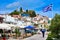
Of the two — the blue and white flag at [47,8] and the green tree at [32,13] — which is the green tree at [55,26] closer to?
the blue and white flag at [47,8]

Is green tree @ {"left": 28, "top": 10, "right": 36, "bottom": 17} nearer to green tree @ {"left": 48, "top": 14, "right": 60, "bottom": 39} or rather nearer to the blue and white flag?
the blue and white flag

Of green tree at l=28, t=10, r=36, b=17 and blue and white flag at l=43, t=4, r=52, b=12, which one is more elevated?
blue and white flag at l=43, t=4, r=52, b=12

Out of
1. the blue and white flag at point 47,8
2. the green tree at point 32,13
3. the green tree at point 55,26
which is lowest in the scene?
the green tree at point 55,26

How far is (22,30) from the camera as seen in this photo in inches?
369

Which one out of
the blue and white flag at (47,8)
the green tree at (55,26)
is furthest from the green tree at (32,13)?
the green tree at (55,26)

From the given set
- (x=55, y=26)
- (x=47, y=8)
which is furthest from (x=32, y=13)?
(x=55, y=26)

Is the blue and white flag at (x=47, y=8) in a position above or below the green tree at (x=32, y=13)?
above

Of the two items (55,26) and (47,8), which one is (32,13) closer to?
(47,8)

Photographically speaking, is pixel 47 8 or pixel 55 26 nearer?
pixel 55 26

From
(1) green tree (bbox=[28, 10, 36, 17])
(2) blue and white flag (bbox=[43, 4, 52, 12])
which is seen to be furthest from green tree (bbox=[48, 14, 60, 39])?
(1) green tree (bbox=[28, 10, 36, 17])

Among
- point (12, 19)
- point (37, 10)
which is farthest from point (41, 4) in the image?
point (12, 19)

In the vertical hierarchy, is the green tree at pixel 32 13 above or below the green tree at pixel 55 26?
above

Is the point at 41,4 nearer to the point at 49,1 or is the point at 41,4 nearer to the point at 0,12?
the point at 49,1

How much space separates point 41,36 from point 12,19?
30.1 inches
